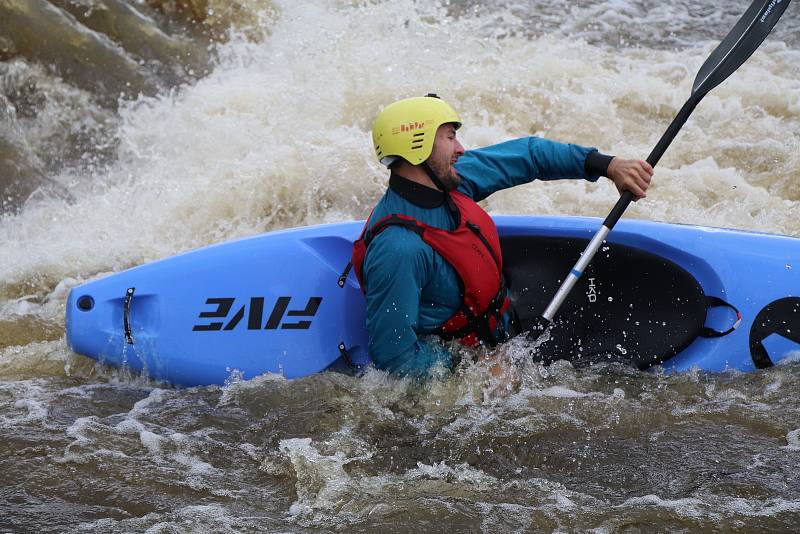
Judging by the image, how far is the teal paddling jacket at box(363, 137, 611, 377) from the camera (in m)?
2.92

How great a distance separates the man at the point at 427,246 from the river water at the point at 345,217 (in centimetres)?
21

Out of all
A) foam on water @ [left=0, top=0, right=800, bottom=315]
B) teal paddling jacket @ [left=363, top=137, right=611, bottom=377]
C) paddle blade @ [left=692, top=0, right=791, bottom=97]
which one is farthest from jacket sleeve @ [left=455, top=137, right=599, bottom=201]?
foam on water @ [left=0, top=0, right=800, bottom=315]

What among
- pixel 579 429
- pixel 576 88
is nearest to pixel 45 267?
pixel 579 429

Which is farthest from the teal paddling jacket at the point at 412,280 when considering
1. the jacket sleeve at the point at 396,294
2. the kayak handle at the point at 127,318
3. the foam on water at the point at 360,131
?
the foam on water at the point at 360,131

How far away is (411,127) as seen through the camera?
2.95 metres

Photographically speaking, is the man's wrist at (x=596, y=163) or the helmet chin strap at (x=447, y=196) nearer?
the helmet chin strap at (x=447, y=196)

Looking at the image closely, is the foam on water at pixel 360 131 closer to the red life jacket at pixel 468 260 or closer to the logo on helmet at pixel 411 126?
the red life jacket at pixel 468 260

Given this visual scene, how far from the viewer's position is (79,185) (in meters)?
5.90

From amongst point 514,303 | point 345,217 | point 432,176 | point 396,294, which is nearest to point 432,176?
point 432,176

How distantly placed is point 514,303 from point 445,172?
760 millimetres

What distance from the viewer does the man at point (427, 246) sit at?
294cm

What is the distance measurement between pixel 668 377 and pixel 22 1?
17.5 ft

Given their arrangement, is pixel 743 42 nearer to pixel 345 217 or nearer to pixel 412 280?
pixel 412 280

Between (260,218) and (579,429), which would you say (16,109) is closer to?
(260,218)
